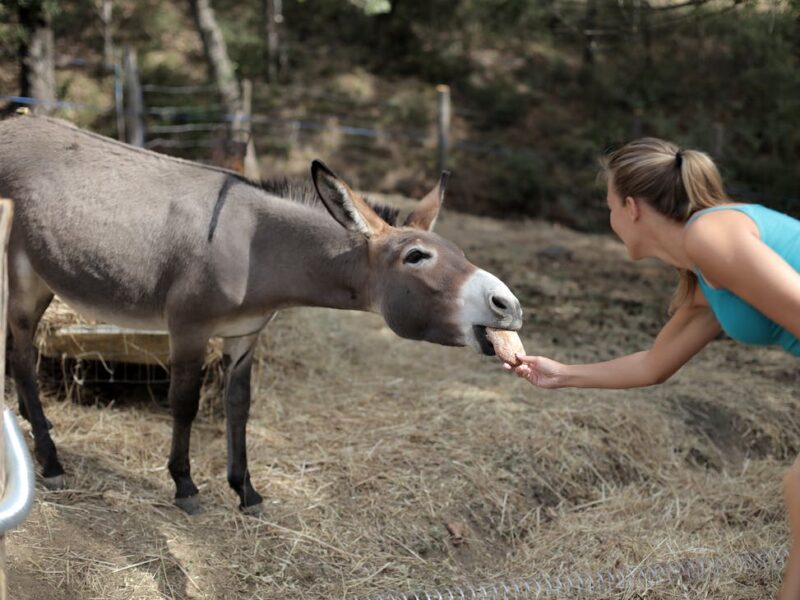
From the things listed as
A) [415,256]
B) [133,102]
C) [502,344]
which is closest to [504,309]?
[502,344]

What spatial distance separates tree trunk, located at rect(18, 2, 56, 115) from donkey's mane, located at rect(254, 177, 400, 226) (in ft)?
18.0

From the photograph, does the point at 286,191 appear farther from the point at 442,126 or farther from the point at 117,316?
the point at 442,126

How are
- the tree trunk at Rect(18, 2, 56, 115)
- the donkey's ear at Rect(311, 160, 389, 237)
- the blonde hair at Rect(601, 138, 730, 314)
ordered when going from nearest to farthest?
the blonde hair at Rect(601, 138, 730, 314), the donkey's ear at Rect(311, 160, 389, 237), the tree trunk at Rect(18, 2, 56, 115)

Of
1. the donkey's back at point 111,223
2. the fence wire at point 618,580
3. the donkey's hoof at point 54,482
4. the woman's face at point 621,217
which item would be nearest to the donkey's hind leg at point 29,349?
the donkey's hoof at point 54,482

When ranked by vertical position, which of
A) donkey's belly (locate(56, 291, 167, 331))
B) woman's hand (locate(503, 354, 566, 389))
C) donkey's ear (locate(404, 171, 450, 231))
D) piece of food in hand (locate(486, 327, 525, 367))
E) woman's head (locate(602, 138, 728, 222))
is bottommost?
donkey's belly (locate(56, 291, 167, 331))

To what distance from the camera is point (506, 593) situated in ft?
11.6

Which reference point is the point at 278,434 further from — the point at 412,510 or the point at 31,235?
the point at 31,235

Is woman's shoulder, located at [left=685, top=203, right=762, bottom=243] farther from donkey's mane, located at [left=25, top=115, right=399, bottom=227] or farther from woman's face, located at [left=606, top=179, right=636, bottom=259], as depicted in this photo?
donkey's mane, located at [left=25, top=115, right=399, bottom=227]

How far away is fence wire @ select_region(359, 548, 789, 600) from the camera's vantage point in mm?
3625

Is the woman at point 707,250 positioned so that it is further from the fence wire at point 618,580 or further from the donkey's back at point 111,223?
the donkey's back at point 111,223

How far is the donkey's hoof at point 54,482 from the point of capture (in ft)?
14.1

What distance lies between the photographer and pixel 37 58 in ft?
29.6

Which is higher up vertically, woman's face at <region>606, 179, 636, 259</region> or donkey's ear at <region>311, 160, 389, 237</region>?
woman's face at <region>606, 179, 636, 259</region>

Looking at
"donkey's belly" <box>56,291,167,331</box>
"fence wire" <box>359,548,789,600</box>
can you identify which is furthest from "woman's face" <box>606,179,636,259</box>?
"donkey's belly" <box>56,291,167,331</box>
